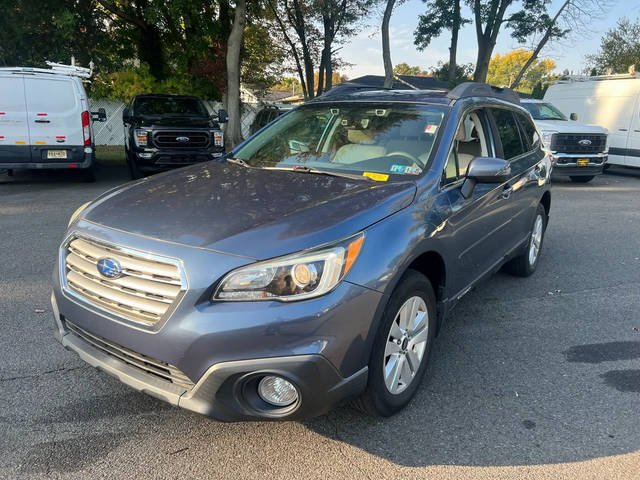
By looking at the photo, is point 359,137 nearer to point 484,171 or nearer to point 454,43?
point 484,171

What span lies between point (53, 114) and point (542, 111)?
11561mm

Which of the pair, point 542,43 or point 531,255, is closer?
point 531,255

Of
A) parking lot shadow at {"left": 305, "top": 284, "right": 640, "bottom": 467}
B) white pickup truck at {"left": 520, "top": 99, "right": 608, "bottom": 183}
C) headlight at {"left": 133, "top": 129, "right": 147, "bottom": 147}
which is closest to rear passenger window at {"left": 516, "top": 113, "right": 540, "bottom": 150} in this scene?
parking lot shadow at {"left": 305, "top": 284, "right": 640, "bottom": 467}

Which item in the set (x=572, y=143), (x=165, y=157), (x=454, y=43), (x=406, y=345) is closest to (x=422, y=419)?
(x=406, y=345)

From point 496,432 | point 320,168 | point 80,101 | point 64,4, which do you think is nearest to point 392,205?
point 320,168

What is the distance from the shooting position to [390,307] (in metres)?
2.51

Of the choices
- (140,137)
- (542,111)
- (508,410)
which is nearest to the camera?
(508,410)

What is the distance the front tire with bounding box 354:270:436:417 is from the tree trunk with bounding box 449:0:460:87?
71.6 ft

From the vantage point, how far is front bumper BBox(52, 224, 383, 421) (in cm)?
211

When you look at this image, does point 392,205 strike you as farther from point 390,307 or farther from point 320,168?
point 320,168

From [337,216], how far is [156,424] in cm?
148

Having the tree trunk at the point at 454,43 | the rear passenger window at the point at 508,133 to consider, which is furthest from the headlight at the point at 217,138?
the tree trunk at the point at 454,43

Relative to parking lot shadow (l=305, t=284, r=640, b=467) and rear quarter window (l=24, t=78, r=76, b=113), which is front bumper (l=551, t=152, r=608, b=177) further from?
rear quarter window (l=24, t=78, r=76, b=113)

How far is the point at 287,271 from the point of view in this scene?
2.19 metres
